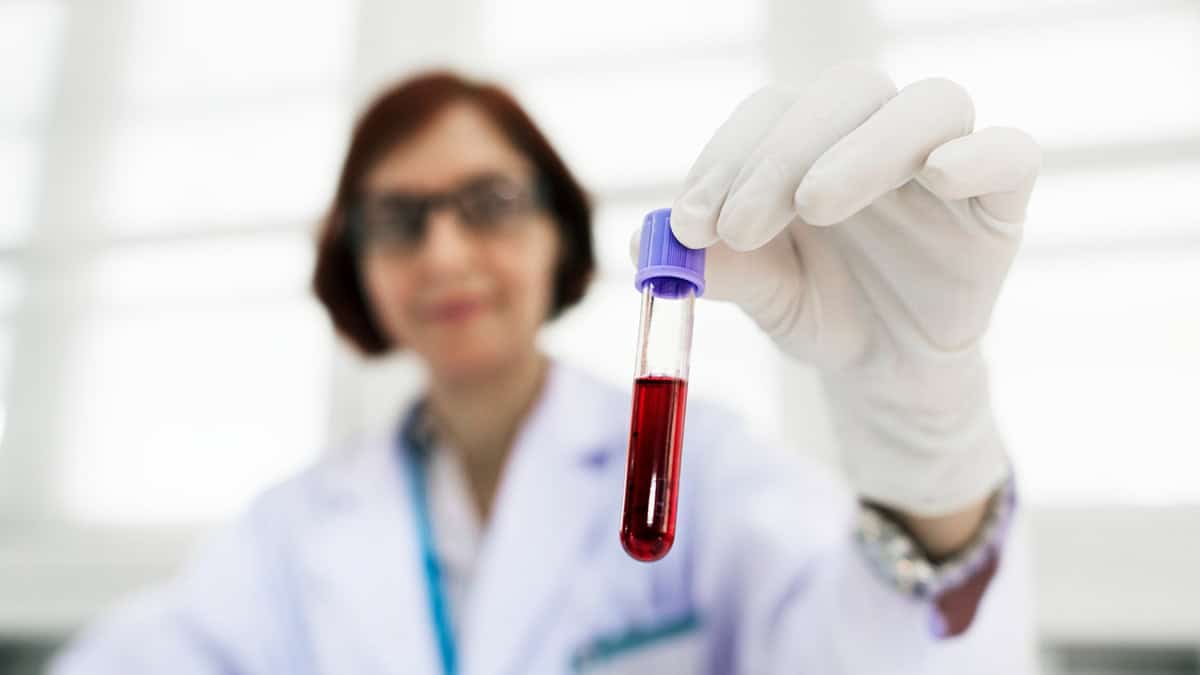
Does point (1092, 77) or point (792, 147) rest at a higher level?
point (1092, 77)

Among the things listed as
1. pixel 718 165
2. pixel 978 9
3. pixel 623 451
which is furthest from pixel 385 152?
pixel 978 9

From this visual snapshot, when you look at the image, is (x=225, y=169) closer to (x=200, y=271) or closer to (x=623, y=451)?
(x=200, y=271)

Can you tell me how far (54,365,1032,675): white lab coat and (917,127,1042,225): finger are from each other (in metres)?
0.36

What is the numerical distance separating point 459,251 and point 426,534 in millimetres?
360

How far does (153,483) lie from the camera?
1.52 m

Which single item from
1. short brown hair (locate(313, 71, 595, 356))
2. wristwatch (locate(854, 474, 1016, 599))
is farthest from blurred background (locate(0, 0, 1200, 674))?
wristwatch (locate(854, 474, 1016, 599))

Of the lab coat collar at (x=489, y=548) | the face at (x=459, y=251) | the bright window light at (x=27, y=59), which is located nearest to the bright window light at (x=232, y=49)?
the bright window light at (x=27, y=59)

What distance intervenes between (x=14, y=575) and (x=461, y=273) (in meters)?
1.26

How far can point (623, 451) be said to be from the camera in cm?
90

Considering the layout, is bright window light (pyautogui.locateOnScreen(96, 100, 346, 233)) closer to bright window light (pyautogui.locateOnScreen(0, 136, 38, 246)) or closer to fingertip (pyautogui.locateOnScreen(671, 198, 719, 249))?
bright window light (pyautogui.locateOnScreen(0, 136, 38, 246))

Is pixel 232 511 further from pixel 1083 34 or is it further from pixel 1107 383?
pixel 1083 34

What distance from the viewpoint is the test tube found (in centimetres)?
38

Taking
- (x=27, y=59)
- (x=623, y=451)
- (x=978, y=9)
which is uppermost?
(x=27, y=59)

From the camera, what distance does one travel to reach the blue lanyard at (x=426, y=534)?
0.80 metres
